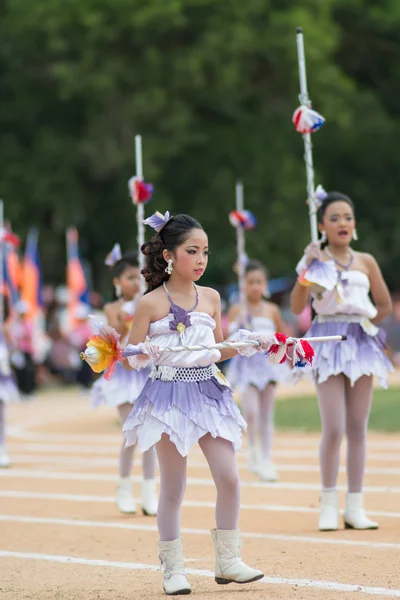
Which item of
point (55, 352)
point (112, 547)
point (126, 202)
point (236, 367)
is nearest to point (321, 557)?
point (112, 547)

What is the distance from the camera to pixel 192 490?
35.9 feet

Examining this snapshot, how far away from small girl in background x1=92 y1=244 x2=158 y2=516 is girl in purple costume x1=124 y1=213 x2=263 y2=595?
9.33 feet

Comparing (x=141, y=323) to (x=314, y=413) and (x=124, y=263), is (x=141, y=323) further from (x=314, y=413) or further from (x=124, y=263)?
(x=314, y=413)

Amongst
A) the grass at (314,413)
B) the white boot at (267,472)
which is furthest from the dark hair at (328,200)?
the grass at (314,413)

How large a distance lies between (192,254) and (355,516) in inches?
102

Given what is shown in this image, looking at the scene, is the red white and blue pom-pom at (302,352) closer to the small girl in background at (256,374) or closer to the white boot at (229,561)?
the white boot at (229,561)

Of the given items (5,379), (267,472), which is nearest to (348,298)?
(267,472)

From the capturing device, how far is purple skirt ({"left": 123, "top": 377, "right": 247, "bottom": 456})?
257 inches

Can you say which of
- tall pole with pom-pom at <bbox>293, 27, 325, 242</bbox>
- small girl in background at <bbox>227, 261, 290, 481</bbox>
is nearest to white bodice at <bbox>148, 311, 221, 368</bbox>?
tall pole with pom-pom at <bbox>293, 27, 325, 242</bbox>

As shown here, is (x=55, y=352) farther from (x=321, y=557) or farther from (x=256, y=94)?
(x=321, y=557)

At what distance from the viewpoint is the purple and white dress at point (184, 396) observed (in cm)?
654

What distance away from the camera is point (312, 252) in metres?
8.29

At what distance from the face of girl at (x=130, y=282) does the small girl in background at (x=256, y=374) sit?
2388mm

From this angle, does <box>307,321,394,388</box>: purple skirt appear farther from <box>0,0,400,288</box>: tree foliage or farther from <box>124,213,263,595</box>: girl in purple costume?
<box>0,0,400,288</box>: tree foliage
